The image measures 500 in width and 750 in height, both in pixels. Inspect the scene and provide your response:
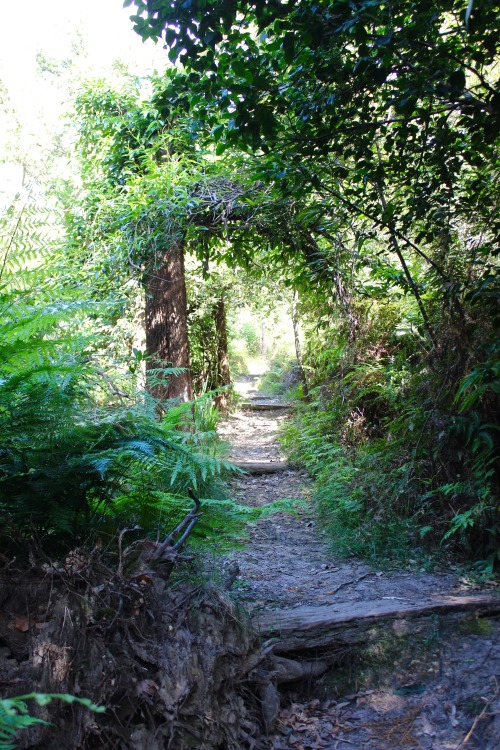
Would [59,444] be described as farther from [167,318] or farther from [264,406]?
[264,406]

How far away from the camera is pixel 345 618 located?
2.94 m

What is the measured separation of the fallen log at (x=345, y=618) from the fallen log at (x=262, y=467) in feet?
13.1

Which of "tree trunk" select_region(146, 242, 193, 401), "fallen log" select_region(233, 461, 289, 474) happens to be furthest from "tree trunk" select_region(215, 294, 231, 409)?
"tree trunk" select_region(146, 242, 193, 401)

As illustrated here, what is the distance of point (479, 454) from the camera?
12.2 ft

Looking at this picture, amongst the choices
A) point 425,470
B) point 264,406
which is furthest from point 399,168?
point 264,406

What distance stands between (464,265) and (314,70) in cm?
185

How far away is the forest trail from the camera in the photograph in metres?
2.43

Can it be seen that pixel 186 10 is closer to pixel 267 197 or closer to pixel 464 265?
pixel 464 265

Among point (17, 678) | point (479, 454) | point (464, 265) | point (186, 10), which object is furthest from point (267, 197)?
point (17, 678)

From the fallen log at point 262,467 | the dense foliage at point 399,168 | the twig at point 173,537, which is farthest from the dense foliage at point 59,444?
the fallen log at point 262,467

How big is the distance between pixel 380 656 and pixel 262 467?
447 centimetres

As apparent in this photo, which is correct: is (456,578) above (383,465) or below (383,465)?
below

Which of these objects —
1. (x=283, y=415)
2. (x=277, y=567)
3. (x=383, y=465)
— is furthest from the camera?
(x=283, y=415)

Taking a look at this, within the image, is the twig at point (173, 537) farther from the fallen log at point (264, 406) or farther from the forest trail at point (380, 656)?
the fallen log at point (264, 406)
